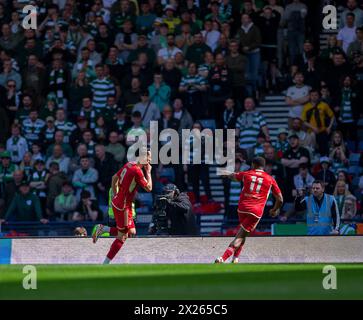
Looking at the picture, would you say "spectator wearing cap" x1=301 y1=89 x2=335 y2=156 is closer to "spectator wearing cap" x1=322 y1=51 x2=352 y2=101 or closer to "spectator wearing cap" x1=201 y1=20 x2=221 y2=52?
"spectator wearing cap" x1=322 y1=51 x2=352 y2=101

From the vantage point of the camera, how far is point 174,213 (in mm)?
23016

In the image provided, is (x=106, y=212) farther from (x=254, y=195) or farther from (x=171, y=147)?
(x=254, y=195)

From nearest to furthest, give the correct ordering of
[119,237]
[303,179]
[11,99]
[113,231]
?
[119,237]
[113,231]
[303,179]
[11,99]

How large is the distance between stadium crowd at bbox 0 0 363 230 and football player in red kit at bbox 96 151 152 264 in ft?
17.4

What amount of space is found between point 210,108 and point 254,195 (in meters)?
7.09

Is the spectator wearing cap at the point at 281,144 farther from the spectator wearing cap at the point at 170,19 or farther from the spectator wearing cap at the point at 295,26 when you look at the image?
the spectator wearing cap at the point at 170,19

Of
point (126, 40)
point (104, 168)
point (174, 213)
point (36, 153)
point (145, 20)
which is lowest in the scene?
point (174, 213)

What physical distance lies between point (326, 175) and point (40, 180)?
6192 millimetres

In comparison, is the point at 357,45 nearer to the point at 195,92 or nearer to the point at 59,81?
the point at 195,92

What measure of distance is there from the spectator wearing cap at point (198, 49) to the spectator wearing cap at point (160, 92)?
0.86 meters

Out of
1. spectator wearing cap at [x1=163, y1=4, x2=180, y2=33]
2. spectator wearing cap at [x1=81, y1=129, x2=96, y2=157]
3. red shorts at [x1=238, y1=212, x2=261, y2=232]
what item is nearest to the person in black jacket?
red shorts at [x1=238, y1=212, x2=261, y2=232]

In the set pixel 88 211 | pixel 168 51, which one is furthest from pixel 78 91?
pixel 88 211

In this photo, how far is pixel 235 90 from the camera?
28094 mm
